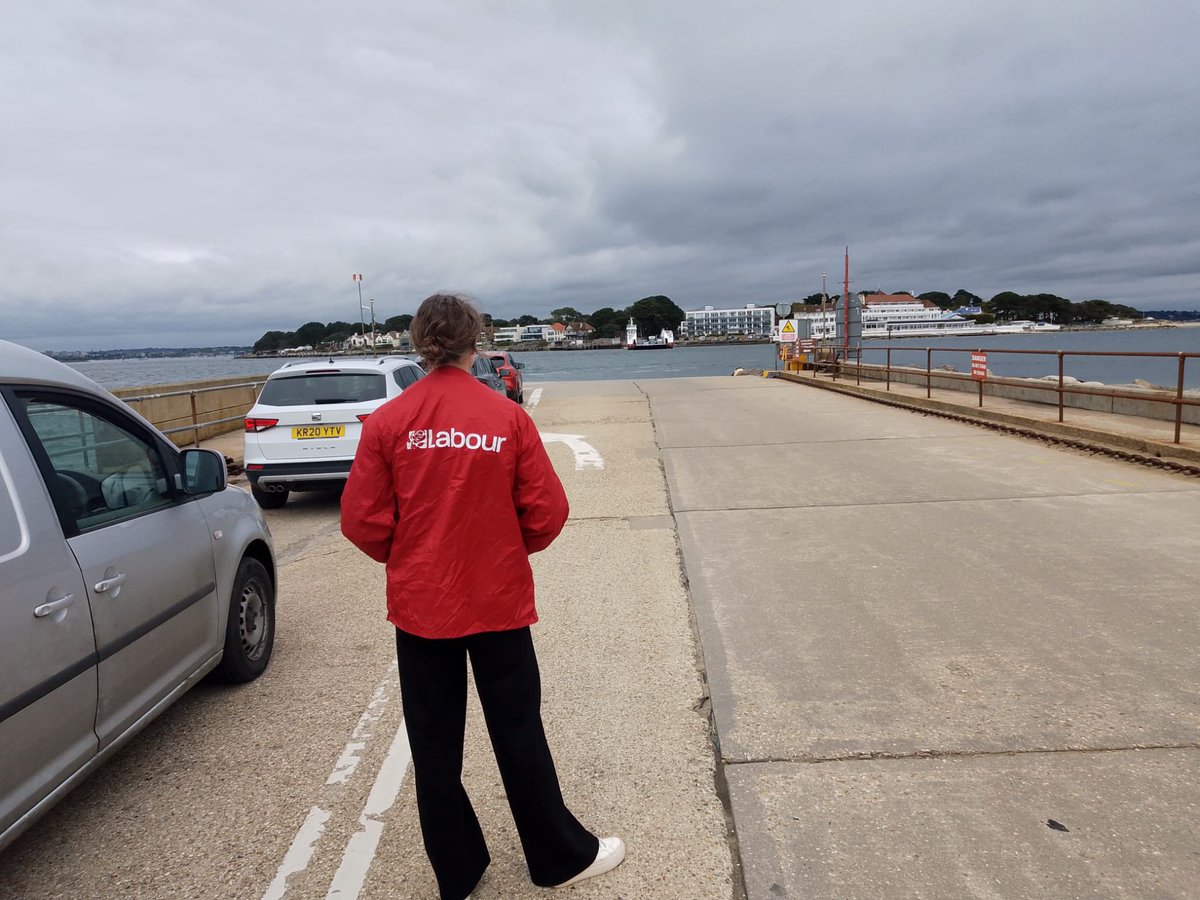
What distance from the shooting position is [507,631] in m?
2.60

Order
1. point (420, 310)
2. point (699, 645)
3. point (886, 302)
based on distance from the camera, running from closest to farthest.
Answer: point (420, 310) < point (699, 645) < point (886, 302)

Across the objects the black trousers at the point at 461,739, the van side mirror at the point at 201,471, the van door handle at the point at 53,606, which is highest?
the van side mirror at the point at 201,471

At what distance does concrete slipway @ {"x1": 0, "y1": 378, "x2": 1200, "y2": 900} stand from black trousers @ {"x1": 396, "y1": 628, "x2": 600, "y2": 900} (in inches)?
9.7

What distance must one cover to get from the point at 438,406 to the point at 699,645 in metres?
2.97

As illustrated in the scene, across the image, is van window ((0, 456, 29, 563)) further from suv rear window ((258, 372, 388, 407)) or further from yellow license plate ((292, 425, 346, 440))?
suv rear window ((258, 372, 388, 407))

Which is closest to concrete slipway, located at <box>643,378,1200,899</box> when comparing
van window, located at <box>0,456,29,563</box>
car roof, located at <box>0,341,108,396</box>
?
van window, located at <box>0,456,29,563</box>

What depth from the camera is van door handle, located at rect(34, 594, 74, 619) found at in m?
2.77

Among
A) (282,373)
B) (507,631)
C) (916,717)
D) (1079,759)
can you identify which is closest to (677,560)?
(916,717)

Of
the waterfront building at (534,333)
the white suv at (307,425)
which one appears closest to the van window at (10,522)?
the white suv at (307,425)

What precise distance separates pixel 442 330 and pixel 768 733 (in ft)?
7.81

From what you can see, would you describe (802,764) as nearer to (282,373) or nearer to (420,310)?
(420,310)

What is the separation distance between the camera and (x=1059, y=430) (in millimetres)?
12055

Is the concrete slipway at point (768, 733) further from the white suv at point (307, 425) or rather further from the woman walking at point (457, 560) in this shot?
the white suv at point (307, 425)

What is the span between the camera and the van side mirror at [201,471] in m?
4.06
